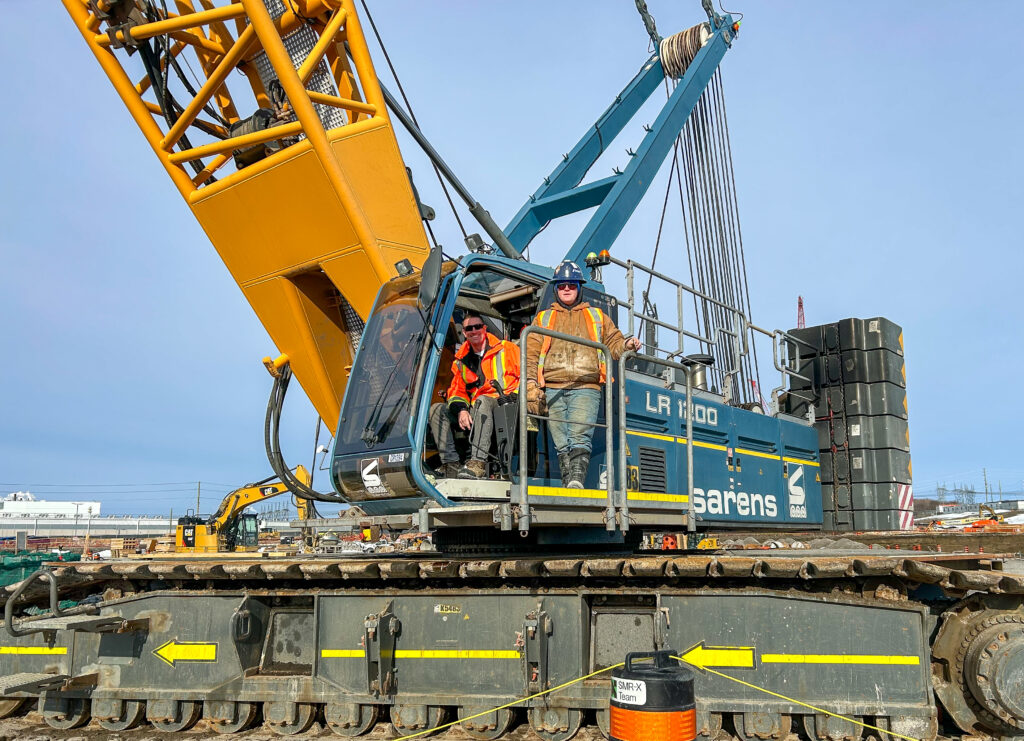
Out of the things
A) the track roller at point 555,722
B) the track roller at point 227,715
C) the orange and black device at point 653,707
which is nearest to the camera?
the orange and black device at point 653,707

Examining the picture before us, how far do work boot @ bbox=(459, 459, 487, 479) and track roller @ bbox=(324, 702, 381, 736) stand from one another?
6.61ft

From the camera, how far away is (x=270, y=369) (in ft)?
31.1

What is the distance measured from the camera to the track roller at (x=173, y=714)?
6625mm

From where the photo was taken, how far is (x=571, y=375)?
6.30 meters

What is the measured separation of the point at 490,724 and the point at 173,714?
2.67 meters

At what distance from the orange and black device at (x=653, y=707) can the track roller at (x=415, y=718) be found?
2558 mm

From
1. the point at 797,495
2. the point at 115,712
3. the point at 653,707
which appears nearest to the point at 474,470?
the point at 653,707

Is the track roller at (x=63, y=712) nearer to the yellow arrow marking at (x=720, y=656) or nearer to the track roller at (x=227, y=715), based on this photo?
the track roller at (x=227, y=715)

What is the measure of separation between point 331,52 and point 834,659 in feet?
25.4

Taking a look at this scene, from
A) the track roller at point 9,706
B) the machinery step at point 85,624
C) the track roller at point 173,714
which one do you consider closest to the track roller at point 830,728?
the track roller at point 173,714

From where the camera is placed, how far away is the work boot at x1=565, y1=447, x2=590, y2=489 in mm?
6141

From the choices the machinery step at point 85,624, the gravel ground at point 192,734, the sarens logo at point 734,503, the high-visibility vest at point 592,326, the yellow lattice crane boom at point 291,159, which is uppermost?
the yellow lattice crane boom at point 291,159

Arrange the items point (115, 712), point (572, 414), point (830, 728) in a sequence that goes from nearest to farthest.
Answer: point (830, 728) < point (572, 414) < point (115, 712)

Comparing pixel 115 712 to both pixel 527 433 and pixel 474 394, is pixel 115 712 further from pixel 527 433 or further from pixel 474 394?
pixel 527 433
